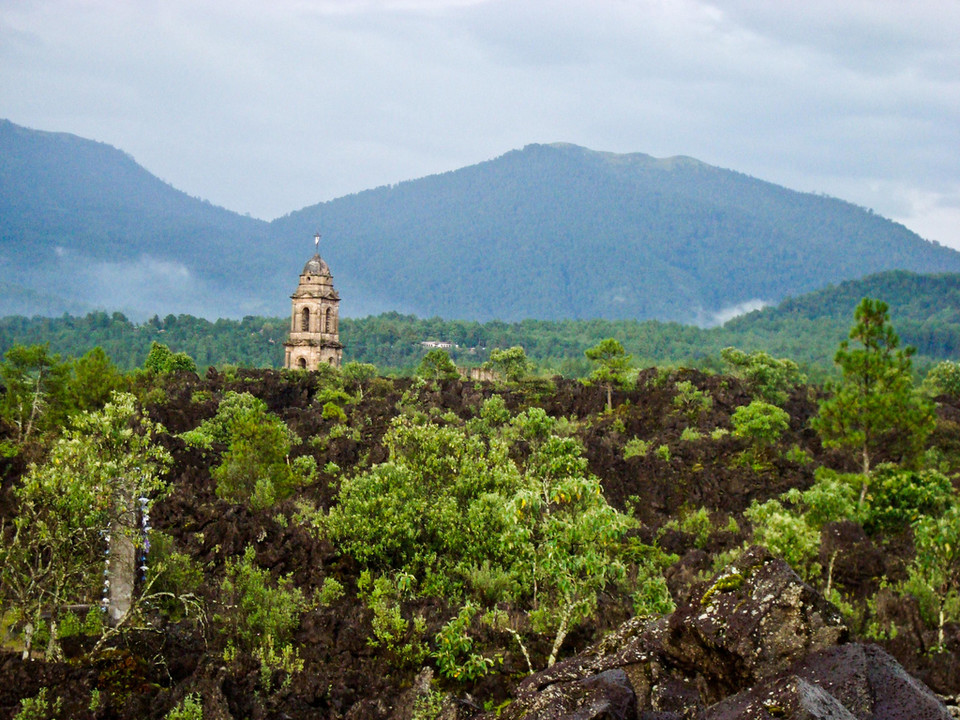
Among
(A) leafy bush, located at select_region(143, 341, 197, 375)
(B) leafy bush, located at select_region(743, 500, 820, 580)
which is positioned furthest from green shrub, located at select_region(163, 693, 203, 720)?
(A) leafy bush, located at select_region(143, 341, 197, 375)

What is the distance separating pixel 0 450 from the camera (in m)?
31.7

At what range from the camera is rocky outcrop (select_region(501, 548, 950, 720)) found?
9805mm

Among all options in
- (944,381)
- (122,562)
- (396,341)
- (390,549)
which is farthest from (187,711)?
(396,341)

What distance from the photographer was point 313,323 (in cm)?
6950

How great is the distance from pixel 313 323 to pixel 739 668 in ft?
198

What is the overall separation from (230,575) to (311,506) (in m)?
6.08

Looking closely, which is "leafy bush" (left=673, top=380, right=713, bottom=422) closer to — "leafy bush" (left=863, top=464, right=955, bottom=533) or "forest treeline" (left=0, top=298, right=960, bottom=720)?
"forest treeline" (left=0, top=298, right=960, bottom=720)

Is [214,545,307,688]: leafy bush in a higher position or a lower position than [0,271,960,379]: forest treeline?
lower

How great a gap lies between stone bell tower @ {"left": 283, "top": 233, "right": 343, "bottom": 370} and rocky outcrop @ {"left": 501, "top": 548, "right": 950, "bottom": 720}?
187 feet

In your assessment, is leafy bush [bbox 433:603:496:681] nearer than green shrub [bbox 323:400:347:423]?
Yes

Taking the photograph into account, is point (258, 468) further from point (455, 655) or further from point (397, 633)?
point (455, 655)

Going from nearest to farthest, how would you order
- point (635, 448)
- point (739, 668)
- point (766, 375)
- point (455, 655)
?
point (739, 668)
point (455, 655)
point (635, 448)
point (766, 375)

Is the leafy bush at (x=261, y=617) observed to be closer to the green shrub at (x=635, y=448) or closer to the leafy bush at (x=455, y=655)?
the leafy bush at (x=455, y=655)

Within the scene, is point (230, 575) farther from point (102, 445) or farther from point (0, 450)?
point (0, 450)
